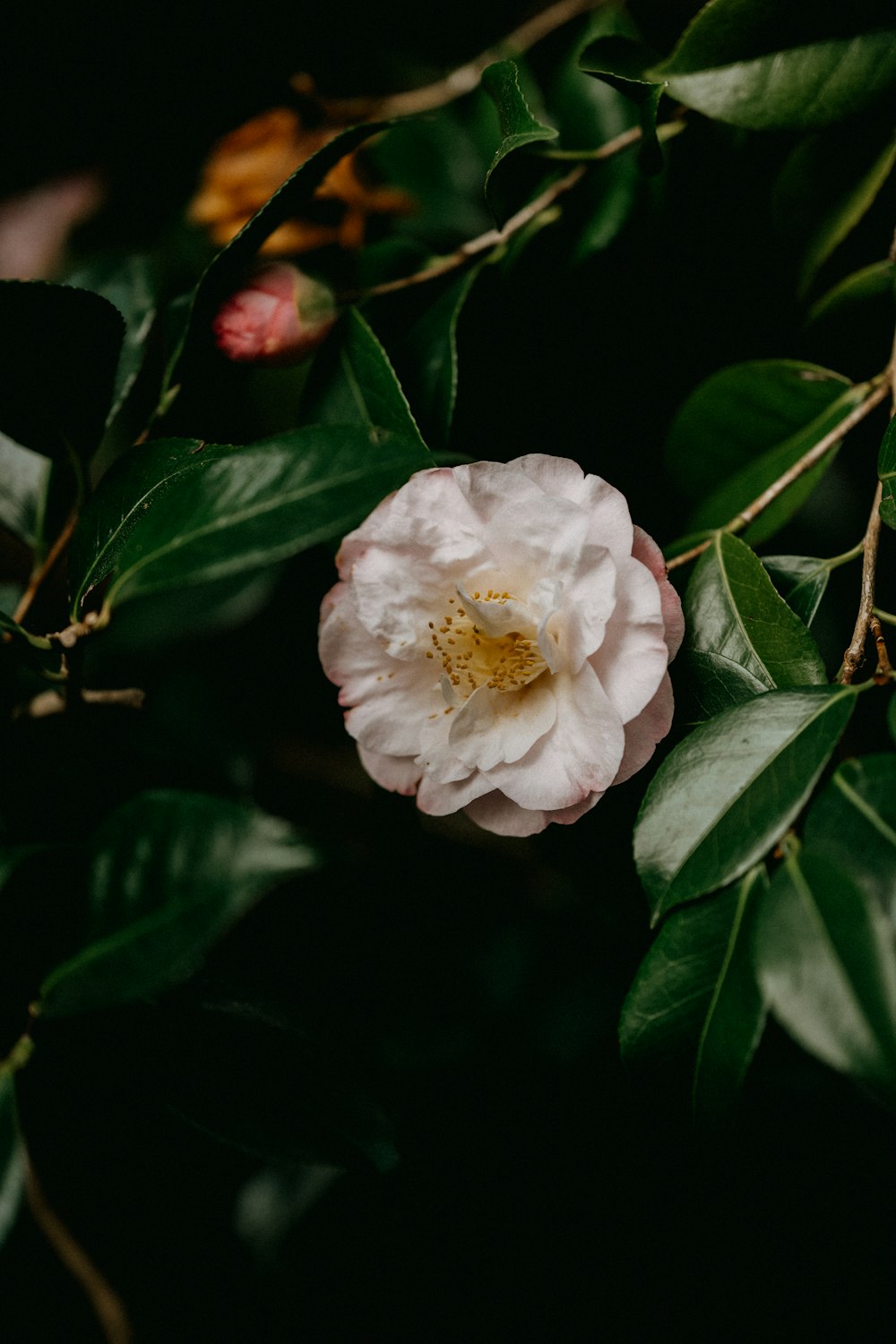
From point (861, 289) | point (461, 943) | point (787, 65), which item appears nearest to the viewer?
point (787, 65)

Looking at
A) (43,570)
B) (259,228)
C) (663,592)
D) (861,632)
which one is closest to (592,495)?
(663,592)

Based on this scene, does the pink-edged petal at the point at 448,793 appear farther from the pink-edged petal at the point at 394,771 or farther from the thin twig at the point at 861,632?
the thin twig at the point at 861,632

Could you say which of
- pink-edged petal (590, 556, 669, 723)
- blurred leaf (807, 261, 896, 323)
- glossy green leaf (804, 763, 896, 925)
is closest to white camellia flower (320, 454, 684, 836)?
pink-edged petal (590, 556, 669, 723)

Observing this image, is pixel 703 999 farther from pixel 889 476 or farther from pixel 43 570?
pixel 43 570

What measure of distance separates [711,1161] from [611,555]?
1.15ft

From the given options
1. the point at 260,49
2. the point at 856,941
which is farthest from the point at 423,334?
the point at 260,49

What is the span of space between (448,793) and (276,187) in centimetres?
62

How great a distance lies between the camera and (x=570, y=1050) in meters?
1.11

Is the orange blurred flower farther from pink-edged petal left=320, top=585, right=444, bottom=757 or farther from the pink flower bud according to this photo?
pink-edged petal left=320, top=585, right=444, bottom=757

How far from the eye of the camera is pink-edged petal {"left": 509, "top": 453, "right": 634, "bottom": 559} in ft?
1.72

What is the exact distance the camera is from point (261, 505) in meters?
0.43

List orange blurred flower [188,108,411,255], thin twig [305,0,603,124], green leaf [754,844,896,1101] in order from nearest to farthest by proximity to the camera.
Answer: green leaf [754,844,896,1101], orange blurred flower [188,108,411,255], thin twig [305,0,603,124]

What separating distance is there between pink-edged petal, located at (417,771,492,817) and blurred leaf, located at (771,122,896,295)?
0.50 m

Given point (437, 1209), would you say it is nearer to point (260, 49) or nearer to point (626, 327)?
point (626, 327)
